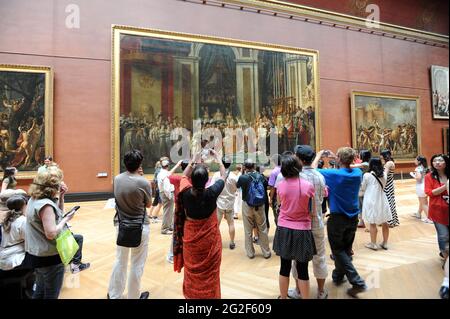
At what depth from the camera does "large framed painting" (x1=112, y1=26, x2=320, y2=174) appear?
988 centimetres

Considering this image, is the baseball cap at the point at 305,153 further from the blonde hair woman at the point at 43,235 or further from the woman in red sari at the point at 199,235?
the blonde hair woman at the point at 43,235

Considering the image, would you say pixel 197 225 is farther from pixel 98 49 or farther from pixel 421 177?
pixel 98 49

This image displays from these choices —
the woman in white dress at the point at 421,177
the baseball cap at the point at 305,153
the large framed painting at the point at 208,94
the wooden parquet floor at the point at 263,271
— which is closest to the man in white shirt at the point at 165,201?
the wooden parquet floor at the point at 263,271

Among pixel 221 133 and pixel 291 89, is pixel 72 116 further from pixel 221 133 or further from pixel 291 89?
pixel 291 89

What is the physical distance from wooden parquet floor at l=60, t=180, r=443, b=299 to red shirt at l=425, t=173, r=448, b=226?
77 centimetres

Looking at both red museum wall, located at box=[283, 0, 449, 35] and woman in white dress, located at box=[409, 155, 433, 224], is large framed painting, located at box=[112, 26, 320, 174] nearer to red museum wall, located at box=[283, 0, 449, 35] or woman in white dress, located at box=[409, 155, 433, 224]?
red museum wall, located at box=[283, 0, 449, 35]

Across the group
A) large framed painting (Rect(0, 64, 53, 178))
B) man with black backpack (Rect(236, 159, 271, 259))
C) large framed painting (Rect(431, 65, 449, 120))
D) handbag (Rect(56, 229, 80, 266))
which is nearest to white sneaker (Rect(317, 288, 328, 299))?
man with black backpack (Rect(236, 159, 271, 259))

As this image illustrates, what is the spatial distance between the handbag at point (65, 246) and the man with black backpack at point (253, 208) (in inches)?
107

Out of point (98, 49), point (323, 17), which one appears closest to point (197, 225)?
point (98, 49)

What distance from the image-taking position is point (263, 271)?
4.04m

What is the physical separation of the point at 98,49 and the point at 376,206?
968cm
